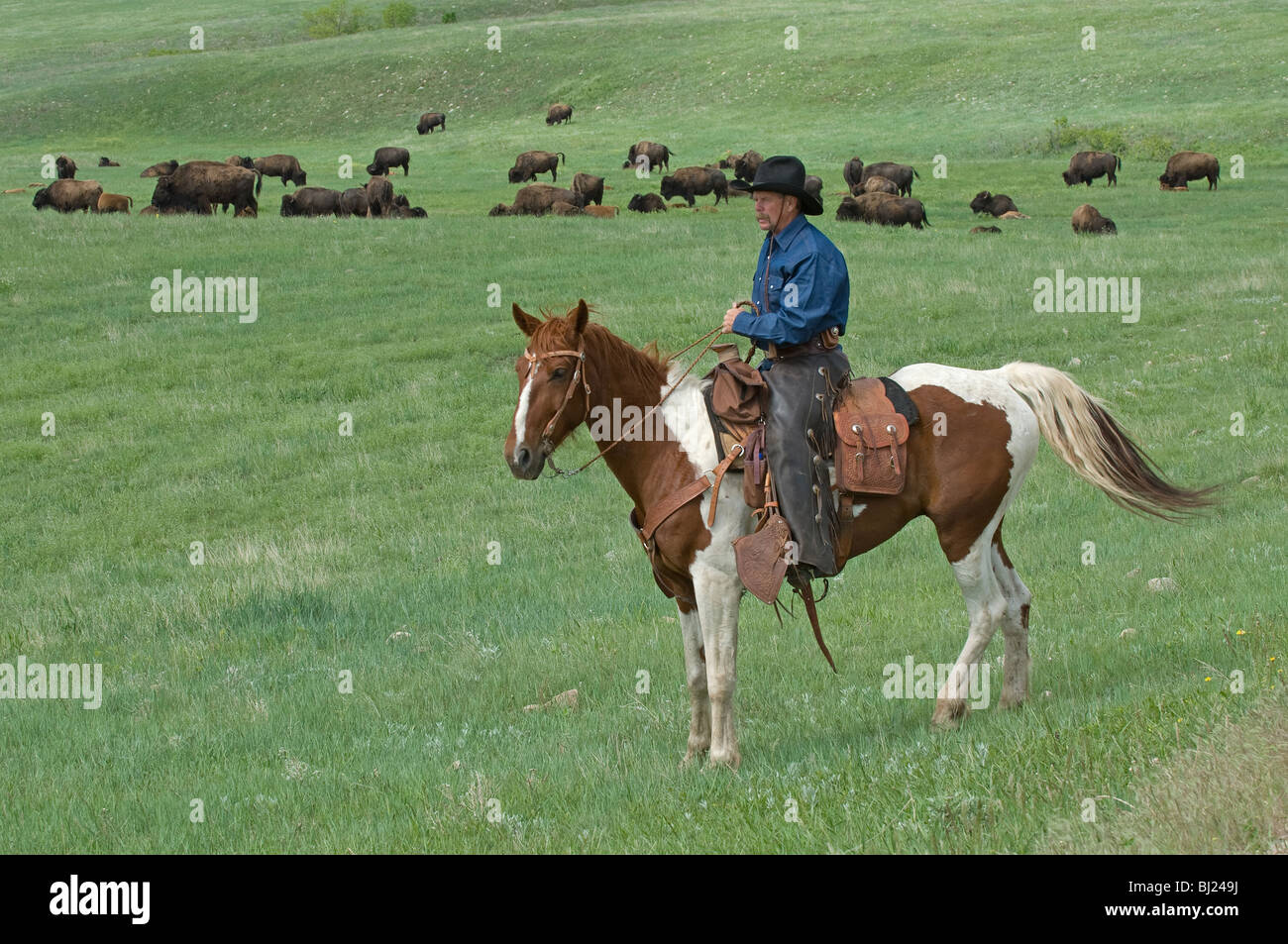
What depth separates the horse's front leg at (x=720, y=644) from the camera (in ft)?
21.5

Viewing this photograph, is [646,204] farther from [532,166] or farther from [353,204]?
[532,166]

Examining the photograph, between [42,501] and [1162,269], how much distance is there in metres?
20.7

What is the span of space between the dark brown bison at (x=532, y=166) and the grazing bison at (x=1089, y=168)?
19.9m

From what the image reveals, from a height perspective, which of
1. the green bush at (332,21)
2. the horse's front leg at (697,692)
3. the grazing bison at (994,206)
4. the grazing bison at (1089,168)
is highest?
the green bush at (332,21)

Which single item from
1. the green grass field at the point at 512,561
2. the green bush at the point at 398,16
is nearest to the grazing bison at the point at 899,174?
the green grass field at the point at 512,561

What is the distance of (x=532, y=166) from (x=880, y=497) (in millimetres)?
46406

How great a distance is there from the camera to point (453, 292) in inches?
1022

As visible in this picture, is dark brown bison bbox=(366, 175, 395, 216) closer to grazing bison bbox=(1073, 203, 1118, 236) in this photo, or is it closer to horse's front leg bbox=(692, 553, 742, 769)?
grazing bison bbox=(1073, 203, 1118, 236)

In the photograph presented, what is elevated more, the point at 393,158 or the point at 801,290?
the point at 393,158

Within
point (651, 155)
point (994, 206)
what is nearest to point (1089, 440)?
point (994, 206)

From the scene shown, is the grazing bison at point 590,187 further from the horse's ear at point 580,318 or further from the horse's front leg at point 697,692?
the horse's front leg at point 697,692

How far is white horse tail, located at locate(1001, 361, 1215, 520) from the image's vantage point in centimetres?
731

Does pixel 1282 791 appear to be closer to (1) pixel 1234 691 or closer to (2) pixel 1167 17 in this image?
(1) pixel 1234 691

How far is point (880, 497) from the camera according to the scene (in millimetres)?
6957
